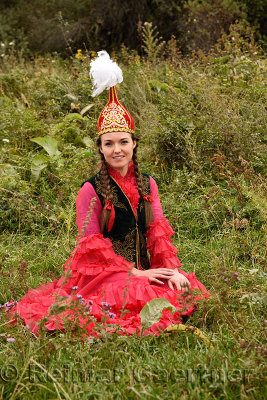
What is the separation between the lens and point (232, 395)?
1.70 m

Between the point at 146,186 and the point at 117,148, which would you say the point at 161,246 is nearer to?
the point at 146,186

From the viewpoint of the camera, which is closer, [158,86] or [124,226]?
[124,226]

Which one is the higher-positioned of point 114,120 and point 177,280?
point 114,120

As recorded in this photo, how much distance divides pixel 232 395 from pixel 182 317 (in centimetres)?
81

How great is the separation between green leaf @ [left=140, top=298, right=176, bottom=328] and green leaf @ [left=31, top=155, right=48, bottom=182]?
2.35 m

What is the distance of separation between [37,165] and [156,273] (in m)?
2.11

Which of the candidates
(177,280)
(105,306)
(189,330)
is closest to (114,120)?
(177,280)

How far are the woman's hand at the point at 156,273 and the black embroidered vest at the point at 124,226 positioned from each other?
142 millimetres

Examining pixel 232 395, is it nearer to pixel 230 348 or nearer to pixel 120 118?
pixel 230 348

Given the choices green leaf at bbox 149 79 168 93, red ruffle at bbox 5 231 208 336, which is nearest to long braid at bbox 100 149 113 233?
red ruffle at bbox 5 231 208 336

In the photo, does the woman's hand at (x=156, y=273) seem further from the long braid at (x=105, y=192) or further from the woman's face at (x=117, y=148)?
the woman's face at (x=117, y=148)

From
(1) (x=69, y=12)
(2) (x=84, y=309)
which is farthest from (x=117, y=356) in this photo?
(1) (x=69, y=12)

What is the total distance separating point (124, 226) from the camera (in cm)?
282

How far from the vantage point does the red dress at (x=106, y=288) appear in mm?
2254
